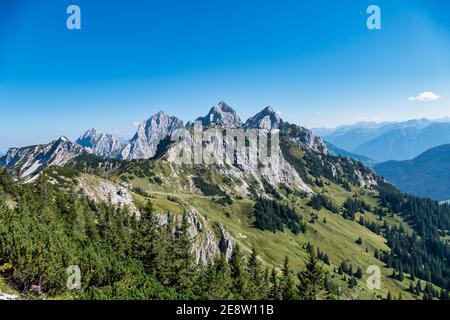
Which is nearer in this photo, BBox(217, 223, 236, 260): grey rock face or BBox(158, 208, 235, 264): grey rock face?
BBox(158, 208, 235, 264): grey rock face

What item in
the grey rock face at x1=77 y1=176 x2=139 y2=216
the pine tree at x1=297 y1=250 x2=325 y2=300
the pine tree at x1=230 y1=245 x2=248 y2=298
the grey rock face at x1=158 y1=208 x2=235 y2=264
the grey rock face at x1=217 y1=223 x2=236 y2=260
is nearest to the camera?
the pine tree at x1=297 y1=250 x2=325 y2=300

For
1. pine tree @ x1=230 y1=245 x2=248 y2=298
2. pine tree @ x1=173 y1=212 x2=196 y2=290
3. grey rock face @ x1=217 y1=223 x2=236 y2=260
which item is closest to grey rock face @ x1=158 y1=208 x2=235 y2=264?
grey rock face @ x1=217 y1=223 x2=236 y2=260

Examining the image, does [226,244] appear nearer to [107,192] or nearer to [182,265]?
[107,192]

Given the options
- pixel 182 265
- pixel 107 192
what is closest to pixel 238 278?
pixel 182 265

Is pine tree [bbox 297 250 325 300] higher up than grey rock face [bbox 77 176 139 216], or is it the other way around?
grey rock face [bbox 77 176 139 216]

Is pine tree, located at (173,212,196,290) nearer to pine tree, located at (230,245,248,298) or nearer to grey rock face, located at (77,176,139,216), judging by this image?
pine tree, located at (230,245,248,298)

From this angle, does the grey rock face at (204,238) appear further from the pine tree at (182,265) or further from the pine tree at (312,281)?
the pine tree at (312,281)

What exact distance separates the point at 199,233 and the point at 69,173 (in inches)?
2805

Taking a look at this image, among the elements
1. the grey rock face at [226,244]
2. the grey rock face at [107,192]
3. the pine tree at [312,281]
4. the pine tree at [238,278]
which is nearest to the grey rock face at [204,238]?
the grey rock face at [226,244]
